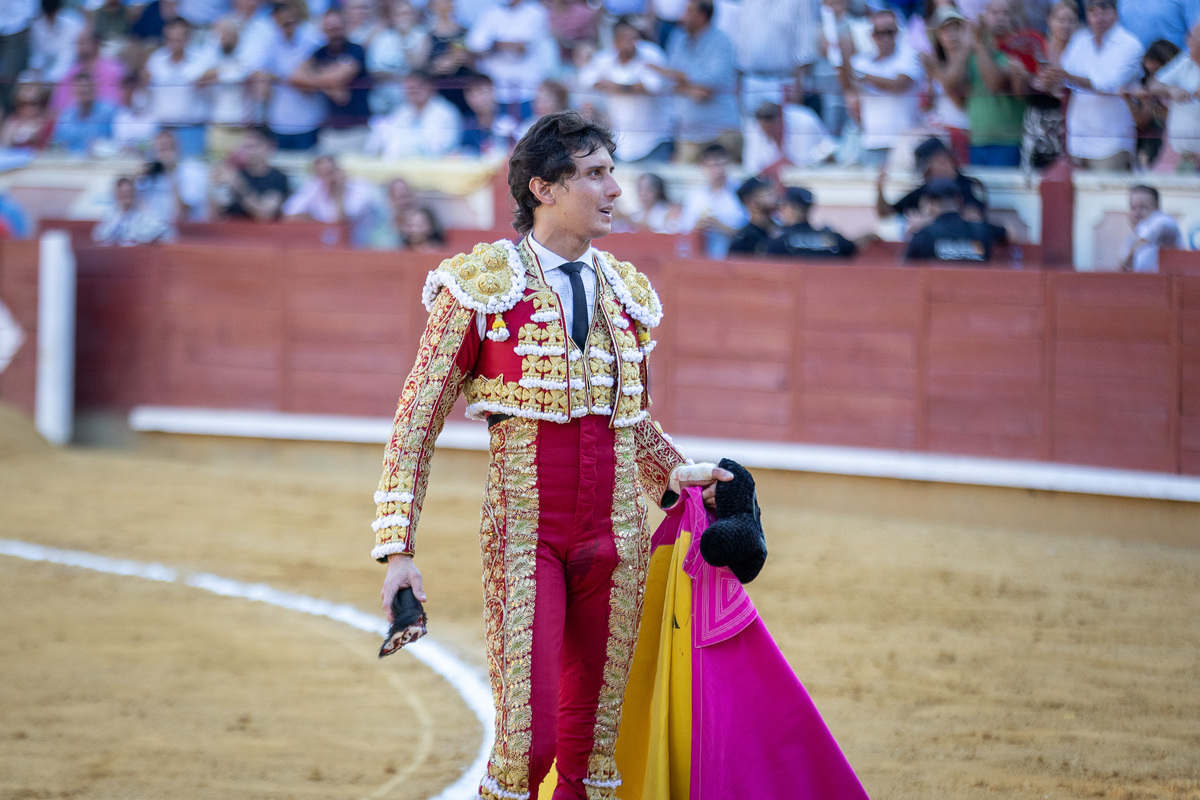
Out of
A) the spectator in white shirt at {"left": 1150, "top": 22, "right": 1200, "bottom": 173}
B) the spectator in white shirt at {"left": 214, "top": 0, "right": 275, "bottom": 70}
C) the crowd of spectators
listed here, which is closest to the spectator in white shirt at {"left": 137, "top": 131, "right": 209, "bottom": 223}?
the crowd of spectators

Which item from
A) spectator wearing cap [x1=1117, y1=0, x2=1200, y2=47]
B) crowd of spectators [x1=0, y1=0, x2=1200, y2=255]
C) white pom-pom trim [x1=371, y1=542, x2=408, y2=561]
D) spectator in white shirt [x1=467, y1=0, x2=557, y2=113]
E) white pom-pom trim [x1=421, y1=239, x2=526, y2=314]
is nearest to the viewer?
white pom-pom trim [x1=371, y1=542, x2=408, y2=561]

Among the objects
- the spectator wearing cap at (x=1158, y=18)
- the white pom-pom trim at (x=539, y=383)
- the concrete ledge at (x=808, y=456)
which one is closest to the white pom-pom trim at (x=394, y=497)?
the white pom-pom trim at (x=539, y=383)

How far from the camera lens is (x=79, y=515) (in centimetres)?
643

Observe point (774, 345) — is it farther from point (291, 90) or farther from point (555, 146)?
point (555, 146)

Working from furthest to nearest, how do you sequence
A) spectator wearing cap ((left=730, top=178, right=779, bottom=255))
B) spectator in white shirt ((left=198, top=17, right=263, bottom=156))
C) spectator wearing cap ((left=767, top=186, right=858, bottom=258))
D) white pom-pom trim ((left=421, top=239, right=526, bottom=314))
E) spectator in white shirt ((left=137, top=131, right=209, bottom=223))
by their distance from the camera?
spectator in white shirt ((left=198, top=17, right=263, bottom=156)) → spectator in white shirt ((left=137, top=131, right=209, bottom=223)) → spectator wearing cap ((left=730, top=178, right=779, bottom=255)) → spectator wearing cap ((left=767, top=186, right=858, bottom=258)) → white pom-pom trim ((left=421, top=239, right=526, bottom=314))

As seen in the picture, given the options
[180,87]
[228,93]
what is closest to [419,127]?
[228,93]

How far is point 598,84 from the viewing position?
26.3 ft

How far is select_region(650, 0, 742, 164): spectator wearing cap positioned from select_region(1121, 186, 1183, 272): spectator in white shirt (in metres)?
2.29

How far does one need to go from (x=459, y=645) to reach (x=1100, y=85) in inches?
174

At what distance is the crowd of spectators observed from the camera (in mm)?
6617

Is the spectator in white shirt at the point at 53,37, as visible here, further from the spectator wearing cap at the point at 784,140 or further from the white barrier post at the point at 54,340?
the spectator wearing cap at the point at 784,140

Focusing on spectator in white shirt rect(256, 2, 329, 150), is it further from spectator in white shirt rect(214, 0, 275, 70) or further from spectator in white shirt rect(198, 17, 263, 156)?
spectator in white shirt rect(198, 17, 263, 156)

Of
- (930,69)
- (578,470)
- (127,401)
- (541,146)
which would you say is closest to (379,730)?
(578,470)

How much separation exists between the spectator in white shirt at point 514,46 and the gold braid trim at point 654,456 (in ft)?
20.3
